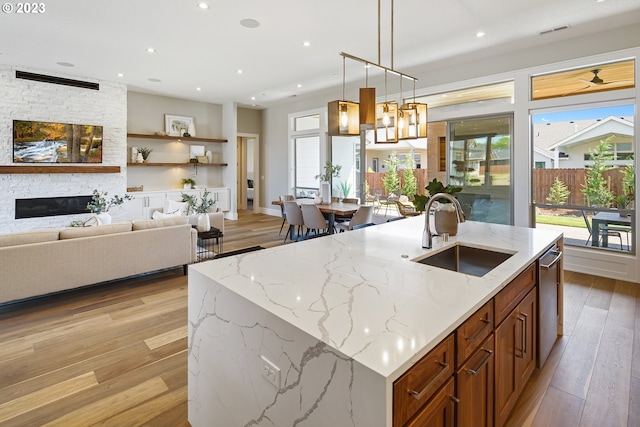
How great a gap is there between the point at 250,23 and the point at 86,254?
3.29 metres

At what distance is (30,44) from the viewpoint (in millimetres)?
5012

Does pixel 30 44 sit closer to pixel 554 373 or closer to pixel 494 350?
pixel 494 350

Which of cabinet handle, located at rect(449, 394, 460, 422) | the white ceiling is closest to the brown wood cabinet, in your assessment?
cabinet handle, located at rect(449, 394, 460, 422)

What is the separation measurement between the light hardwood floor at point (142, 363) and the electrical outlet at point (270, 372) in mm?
1032

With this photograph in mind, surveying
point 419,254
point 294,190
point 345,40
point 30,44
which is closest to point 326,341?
point 419,254

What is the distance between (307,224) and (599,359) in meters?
4.03

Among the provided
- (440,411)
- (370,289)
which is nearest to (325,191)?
(370,289)

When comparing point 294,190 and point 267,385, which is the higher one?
point 294,190

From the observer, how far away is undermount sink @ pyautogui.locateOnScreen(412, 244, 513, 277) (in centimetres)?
220

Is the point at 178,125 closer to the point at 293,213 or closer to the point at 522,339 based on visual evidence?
the point at 293,213

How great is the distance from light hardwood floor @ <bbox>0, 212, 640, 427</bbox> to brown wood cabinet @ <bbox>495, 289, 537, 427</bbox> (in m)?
0.22

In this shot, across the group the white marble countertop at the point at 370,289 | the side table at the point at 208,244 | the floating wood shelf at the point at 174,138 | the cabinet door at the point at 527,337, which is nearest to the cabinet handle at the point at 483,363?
the white marble countertop at the point at 370,289

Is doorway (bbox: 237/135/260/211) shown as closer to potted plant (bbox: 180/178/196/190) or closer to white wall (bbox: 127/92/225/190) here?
white wall (bbox: 127/92/225/190)

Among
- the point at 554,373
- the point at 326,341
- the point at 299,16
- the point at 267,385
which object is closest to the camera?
the point at 326,341
